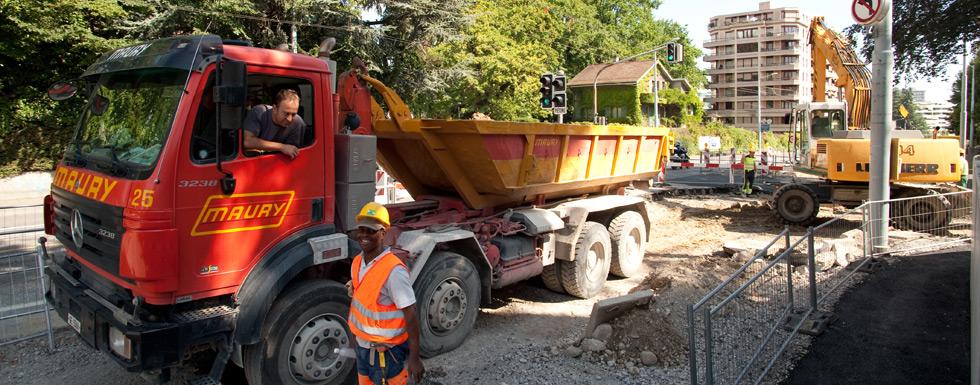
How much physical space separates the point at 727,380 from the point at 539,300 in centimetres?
336

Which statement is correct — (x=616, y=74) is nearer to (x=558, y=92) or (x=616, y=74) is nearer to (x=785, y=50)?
(x=558, y=92)

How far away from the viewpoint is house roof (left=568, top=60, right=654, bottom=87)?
49.4 m

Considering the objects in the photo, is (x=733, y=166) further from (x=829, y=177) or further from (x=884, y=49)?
(x=884, y=49)

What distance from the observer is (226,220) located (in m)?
4.11

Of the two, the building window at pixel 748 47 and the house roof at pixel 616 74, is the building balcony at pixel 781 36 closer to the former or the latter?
the building window at pixel 748 47

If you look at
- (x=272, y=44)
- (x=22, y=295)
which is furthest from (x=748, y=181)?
(x=22, y=295)

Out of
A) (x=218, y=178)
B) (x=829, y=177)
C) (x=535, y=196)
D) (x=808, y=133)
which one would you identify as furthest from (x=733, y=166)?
(x=218, y=178)

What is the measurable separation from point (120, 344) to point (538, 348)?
338 centimetres

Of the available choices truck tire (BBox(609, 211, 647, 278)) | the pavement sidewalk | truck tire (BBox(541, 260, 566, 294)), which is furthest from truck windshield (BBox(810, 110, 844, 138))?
truck tire (BBox(541, 260, 566, 294))

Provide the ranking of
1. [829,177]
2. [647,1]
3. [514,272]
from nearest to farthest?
1. [514,272]
2. [829,177]
3. [647,1]

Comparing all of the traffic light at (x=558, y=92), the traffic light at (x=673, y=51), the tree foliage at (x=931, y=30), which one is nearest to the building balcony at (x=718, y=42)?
the tree foliage at (x=931, y=30)

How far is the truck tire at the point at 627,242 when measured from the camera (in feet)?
27.7

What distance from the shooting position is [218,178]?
159 inches

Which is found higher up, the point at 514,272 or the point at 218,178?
the point at 218,178
